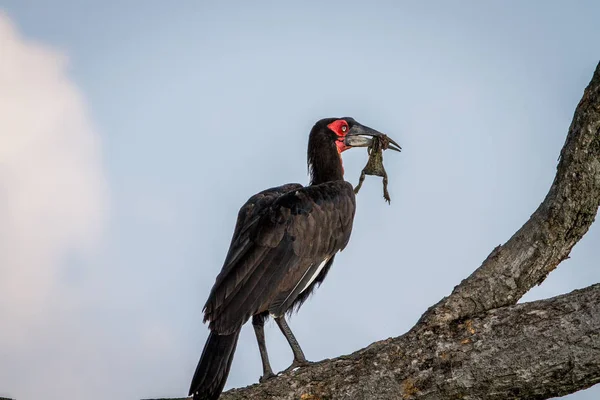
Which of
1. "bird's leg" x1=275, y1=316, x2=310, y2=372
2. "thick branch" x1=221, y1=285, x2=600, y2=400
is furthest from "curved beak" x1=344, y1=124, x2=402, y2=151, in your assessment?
"thick branch" x1=221, y1=285, x2=600, y2=400

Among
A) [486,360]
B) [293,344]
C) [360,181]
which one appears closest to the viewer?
[486,360]

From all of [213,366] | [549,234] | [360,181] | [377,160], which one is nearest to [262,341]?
[213,366]

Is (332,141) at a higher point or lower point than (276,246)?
higher

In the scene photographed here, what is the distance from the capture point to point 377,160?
779 centimetres

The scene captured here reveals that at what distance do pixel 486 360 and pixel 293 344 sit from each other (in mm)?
2416

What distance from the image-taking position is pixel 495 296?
5203 millimetres

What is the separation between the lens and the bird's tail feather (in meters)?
5.20

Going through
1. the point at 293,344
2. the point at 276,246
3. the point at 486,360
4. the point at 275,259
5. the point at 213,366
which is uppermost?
the point at 276,246

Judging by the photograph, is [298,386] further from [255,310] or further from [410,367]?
[255,310]

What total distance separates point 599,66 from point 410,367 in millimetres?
2124

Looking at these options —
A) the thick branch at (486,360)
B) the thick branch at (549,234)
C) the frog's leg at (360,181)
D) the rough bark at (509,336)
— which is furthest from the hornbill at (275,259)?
the thick branch at (549,234)

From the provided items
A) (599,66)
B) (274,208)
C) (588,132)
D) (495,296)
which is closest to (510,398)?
(495,296)

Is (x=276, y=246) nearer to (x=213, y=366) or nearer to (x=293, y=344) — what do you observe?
(x=293, y=344)

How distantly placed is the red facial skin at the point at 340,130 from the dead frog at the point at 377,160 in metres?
0.27
